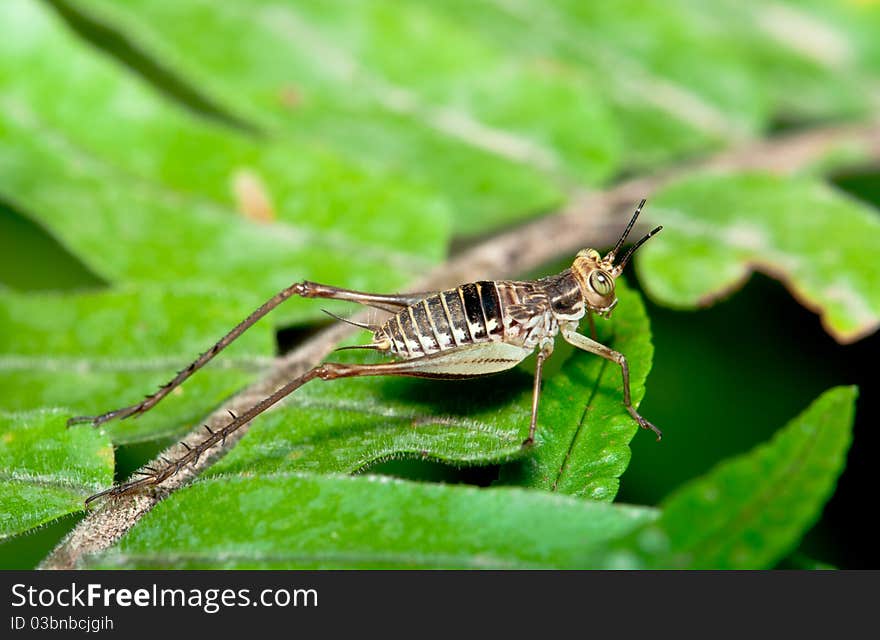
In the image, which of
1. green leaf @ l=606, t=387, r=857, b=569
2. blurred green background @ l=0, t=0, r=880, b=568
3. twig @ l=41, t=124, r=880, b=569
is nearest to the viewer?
green leaf @ l=606, t=387, r=857, b=569

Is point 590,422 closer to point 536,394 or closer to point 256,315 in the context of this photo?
point 536,394

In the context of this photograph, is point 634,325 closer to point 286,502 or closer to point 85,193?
point 286,502

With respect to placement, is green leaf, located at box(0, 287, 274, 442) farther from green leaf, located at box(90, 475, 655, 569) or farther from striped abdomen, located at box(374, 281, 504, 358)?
green leaf, located at box(90, 475, 655, 569)

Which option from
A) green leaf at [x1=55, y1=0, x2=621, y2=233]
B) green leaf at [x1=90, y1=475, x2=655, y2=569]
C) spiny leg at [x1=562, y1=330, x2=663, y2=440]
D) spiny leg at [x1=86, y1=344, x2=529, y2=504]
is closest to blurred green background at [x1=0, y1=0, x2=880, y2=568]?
green leaf at [x1=55, y1=0, x2=621, y2=233]

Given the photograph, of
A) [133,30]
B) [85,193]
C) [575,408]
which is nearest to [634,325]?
[575,408]

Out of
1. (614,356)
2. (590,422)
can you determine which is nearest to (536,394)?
(590,422)

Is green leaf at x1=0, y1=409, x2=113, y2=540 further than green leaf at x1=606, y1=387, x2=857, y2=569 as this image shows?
Yes

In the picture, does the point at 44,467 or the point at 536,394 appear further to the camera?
the point at 536,394
